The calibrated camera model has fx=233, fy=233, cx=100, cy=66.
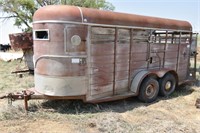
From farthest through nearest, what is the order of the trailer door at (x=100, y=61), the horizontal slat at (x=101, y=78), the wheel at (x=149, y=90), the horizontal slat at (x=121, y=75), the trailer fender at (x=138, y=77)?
1. the wheel at (x=149, y=90)
2. the trailer fender at (x=138, y=77)
3. the horizontal slat at (x=121, y=75)
4. the horizontal slat at (x=101, y=78)
5. the trailer door at (x=100, y=61)

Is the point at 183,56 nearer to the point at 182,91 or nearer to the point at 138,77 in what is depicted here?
the point at 182,91

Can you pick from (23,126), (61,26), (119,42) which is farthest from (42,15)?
(23,126)

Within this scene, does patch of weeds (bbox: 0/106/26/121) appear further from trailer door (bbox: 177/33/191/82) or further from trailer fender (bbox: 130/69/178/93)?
trailer door (bbox: 177/33/191/82)

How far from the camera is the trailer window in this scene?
5270 mm

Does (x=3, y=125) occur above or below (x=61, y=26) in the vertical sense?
below

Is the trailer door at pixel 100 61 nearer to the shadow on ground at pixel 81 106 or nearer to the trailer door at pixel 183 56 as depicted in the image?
the shadow on ground at pixel 81 106

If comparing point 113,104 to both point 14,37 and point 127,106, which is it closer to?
point 127,106

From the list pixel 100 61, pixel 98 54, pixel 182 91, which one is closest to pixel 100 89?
pixel 100 61

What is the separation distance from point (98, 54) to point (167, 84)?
117 inches

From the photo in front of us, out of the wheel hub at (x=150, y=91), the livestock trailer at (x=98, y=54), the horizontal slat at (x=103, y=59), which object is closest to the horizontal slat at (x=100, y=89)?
the livestock trailer at (x=98, y=54)

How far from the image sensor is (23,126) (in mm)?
4801

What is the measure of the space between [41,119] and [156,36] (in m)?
4.02

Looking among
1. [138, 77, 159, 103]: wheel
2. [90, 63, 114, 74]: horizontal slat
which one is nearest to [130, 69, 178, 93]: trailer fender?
[138, 77, 159, 103]: wheel

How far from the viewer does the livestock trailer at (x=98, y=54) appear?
5.19 meters
